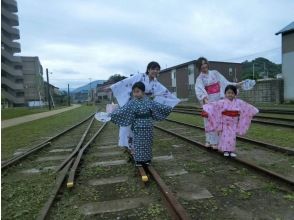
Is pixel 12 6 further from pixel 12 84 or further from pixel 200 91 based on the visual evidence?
pixel 200 91

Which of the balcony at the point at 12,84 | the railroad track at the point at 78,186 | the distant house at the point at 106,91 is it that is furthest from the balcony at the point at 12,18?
the railroad track at the point at 78,186

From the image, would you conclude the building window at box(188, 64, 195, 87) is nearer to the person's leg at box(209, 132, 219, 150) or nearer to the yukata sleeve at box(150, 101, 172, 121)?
the person's leg at box(209, 132, 219, 150)

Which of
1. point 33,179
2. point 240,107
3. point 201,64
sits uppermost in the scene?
point 201,64

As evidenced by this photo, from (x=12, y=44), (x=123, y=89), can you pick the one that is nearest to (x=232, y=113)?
(x=123, y=89)

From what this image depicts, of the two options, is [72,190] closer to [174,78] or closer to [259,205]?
[259,205]

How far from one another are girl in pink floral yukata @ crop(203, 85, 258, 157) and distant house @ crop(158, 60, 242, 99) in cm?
4570

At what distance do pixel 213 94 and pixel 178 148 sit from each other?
193 cm

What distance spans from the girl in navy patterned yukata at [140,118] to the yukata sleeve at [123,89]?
764 mm

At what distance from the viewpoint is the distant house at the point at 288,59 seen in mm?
32688

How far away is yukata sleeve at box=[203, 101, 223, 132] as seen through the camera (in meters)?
7.43

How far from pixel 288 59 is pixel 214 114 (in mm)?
29710

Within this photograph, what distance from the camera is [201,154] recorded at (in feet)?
26.7

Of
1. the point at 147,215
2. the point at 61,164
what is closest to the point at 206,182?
the point at 147,215

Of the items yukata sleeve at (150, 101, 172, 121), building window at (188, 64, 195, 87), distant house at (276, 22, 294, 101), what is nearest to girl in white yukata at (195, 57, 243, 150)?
yukata sleeve at (150, 101, 172, 121)
